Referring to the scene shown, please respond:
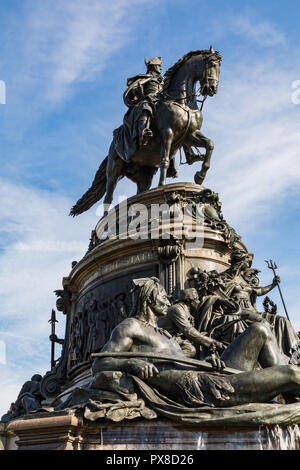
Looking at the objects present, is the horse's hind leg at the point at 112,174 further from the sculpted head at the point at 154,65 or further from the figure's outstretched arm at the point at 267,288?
the figure's outstretched arm at the point at 267,288

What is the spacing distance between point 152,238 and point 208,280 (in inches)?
70.7

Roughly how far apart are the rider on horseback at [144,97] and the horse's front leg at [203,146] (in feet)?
3.98

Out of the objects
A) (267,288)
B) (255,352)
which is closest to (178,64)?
(267,288)

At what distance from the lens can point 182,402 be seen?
285 inches

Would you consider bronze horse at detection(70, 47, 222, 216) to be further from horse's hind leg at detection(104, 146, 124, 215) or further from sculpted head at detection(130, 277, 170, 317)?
sculpted head at detection(130, 277, 170, 317)

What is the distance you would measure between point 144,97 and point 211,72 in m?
2.21

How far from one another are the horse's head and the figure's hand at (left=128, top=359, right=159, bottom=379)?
1080 centimetres

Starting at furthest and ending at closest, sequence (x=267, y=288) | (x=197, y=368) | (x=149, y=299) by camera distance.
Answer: (x=267, y=288) → (x=149, y=299) → (x=197, y=368)

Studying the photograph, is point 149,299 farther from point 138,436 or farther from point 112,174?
point 112,174

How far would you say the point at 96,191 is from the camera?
67.2ft

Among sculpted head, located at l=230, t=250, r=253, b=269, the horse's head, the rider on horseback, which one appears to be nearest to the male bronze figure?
sculpted head, located at l=230, t=250, r=253, b=269

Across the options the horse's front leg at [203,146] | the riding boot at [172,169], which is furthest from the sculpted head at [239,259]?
the riding boot at [172,169]

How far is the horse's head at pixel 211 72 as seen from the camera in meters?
16.5
